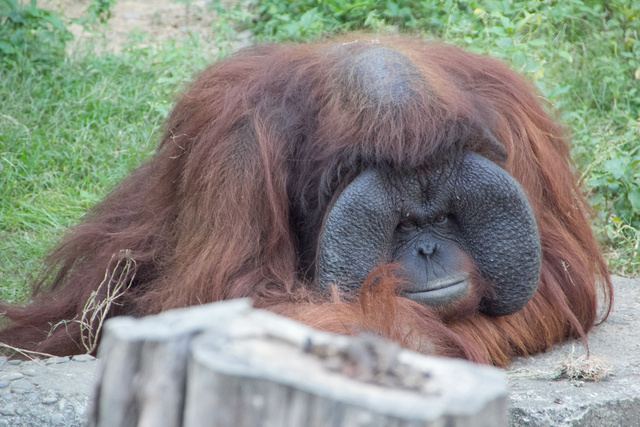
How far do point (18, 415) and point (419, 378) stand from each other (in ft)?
4.69

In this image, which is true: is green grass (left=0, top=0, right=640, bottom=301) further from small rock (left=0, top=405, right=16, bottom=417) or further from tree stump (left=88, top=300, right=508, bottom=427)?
tree stump (left=88, top=300, right=508, bottom=427)

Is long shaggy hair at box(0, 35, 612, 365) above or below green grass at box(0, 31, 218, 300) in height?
above

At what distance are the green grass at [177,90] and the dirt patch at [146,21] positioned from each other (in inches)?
18.2

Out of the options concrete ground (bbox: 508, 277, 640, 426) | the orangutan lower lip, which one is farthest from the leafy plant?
concrete ground (bbox: 508, 277, 640, 426)

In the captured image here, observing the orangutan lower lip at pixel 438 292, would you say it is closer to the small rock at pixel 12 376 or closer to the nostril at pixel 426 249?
the nostril at pixel 426 249

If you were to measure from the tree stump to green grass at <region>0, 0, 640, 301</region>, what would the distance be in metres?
2.53

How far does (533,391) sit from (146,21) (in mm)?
5076

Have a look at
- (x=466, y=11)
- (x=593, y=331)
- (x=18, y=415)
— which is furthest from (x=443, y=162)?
(x=466, y=11)

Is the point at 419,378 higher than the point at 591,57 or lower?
higher

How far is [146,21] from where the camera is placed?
634cm

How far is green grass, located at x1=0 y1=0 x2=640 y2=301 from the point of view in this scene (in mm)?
3752

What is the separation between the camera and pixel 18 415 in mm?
2031

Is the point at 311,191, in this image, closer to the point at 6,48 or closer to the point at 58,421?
the point at 58,421

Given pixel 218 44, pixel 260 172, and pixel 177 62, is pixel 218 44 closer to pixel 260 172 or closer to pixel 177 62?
pixel 177 62
